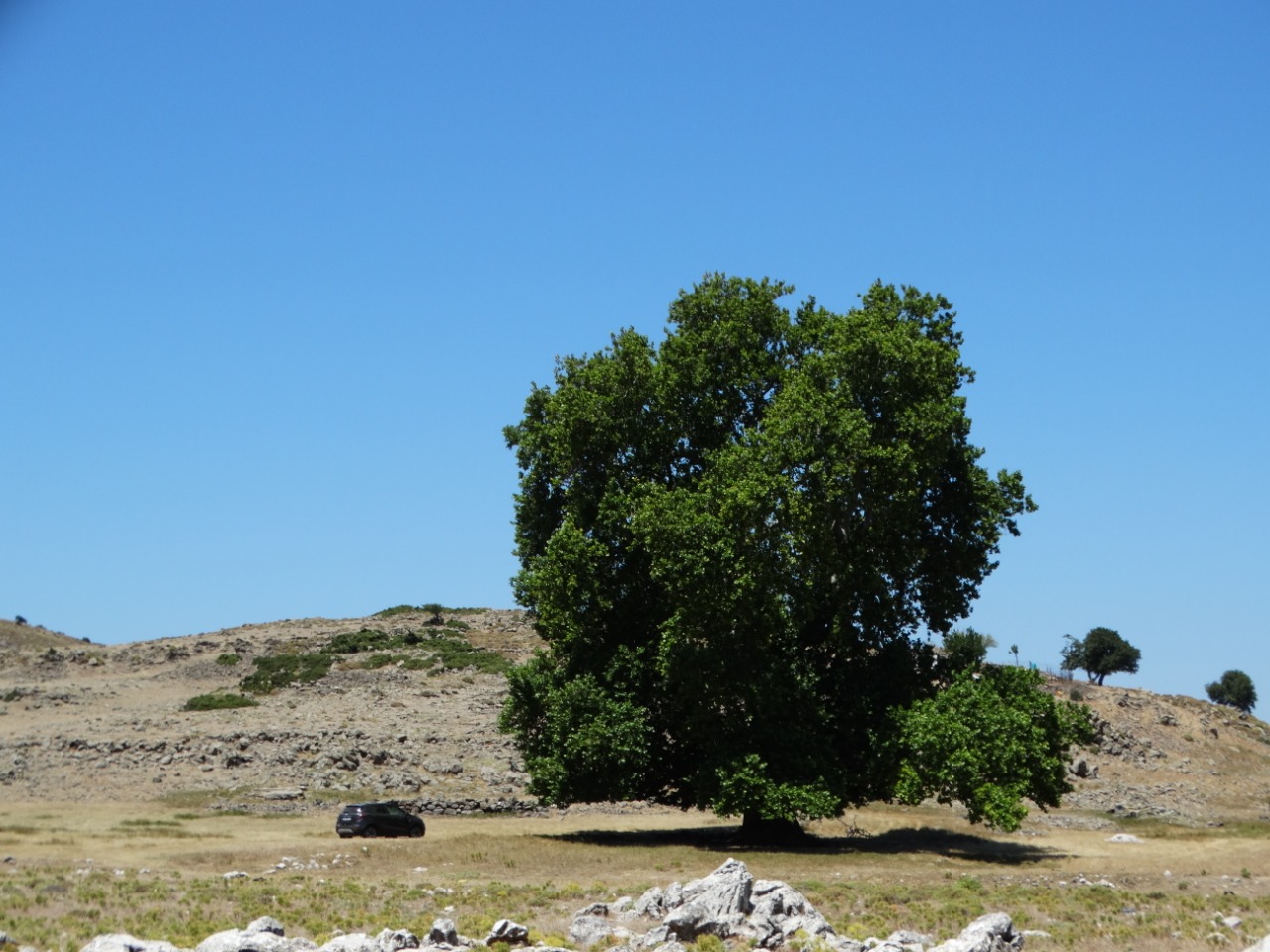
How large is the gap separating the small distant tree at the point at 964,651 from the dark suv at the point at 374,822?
20144mm

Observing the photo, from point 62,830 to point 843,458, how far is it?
30005 mm

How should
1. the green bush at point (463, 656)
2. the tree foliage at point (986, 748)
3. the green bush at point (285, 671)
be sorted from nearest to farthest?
the tree foliage at point (986, 748), the green bush at point (285, 671), the green bush at point (463, 656)

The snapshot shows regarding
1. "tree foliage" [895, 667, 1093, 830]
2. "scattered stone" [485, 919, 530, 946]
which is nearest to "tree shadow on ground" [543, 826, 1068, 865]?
"tree foliage" [895, 667, 1093, 830]

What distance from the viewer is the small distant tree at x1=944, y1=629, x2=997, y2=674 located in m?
45.5

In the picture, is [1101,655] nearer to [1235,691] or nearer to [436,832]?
[1235,691]

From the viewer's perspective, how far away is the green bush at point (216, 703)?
257ft

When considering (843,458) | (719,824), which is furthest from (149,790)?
(843,458)

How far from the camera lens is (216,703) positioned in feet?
260

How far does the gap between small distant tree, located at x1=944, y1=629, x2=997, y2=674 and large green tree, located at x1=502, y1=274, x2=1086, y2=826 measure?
81cm

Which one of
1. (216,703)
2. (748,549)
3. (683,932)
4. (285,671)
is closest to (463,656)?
(285,671)

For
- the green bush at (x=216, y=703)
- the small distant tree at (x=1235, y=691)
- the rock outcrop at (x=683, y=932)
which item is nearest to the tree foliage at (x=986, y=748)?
the rock outcrop at (x=683, y=932)

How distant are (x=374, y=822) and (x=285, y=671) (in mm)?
45713

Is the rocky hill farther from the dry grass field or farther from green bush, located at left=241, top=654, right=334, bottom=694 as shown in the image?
green bush, located at left=241, top=654, right=334, bottom=694

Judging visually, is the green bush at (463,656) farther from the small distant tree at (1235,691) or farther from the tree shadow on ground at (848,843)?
the small distant tree at (1235,691)
